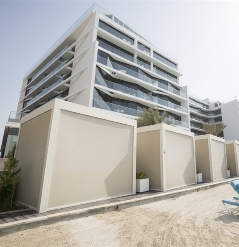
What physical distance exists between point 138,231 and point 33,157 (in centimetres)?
464

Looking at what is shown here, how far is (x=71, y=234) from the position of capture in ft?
13.3

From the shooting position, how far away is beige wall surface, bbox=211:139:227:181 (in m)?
15.3

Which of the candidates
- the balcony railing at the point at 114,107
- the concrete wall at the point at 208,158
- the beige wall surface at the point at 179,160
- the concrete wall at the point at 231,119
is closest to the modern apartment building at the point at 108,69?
the balcony railing at the point at 114,107

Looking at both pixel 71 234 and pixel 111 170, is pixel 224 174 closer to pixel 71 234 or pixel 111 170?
pixel 111 170

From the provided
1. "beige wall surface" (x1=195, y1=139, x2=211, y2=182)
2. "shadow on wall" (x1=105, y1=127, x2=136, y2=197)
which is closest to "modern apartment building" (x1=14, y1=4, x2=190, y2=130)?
"beige wall surface" (x1=195, y1=139, x2=211, y2=182)

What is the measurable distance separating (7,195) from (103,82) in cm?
1787

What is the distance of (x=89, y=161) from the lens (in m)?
6.86

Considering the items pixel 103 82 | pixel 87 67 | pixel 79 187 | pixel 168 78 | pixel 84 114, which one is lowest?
pixel 79 187

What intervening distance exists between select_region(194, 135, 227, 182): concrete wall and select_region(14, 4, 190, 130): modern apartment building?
10712mm

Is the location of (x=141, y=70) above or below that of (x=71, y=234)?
above

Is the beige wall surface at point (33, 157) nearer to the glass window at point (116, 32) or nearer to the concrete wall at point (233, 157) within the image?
the concrete wall at point (233, 157)

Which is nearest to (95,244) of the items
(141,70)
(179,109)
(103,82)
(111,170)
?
(111,170)

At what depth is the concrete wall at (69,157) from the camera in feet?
18.9

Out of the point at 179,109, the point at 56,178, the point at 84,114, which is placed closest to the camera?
the point at 56,178
